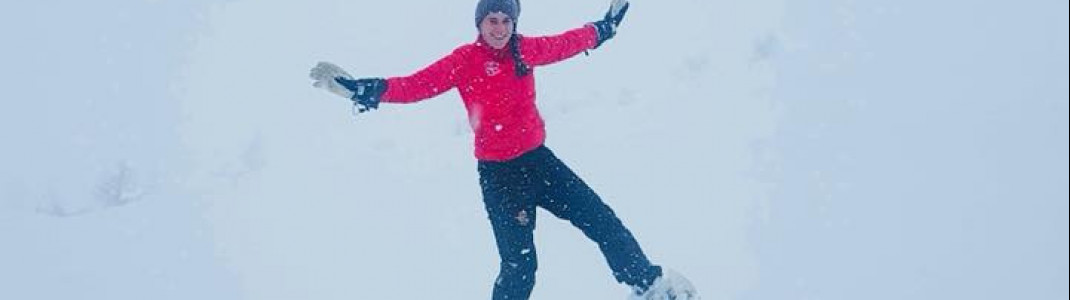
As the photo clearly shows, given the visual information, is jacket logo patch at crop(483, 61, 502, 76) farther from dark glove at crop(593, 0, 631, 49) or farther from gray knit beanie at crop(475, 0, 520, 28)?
dark glove at crop(593, 0, 631, 49)

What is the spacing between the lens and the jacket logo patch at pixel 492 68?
3875 mm

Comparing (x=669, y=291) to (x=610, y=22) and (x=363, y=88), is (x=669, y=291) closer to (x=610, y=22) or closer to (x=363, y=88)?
(x=610, y=22)

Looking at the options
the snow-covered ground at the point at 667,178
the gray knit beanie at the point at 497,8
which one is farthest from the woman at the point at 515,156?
Result: the snow-covered ground at the point at 667,178

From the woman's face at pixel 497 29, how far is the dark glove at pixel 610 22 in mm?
634

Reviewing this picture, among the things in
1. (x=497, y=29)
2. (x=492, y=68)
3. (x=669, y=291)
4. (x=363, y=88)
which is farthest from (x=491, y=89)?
(x=669, y=291)

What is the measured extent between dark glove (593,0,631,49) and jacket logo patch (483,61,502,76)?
683 mm

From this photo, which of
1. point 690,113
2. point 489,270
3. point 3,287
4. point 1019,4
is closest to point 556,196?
point 489,270

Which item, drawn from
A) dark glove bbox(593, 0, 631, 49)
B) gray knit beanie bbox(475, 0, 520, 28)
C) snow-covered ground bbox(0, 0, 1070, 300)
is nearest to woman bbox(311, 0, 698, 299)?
gray knit beanie bbox(475, 0, 520, 28)

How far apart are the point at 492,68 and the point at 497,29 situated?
7.2 inches

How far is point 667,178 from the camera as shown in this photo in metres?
6.98

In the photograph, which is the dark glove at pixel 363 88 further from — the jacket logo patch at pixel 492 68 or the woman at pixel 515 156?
the jacket logo patch at pixel 492 68

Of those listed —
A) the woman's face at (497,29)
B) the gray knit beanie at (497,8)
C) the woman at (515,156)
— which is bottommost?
the woman at (515,156)

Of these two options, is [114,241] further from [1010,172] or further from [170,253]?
[1010,172]

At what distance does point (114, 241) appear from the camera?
22.1 ft
